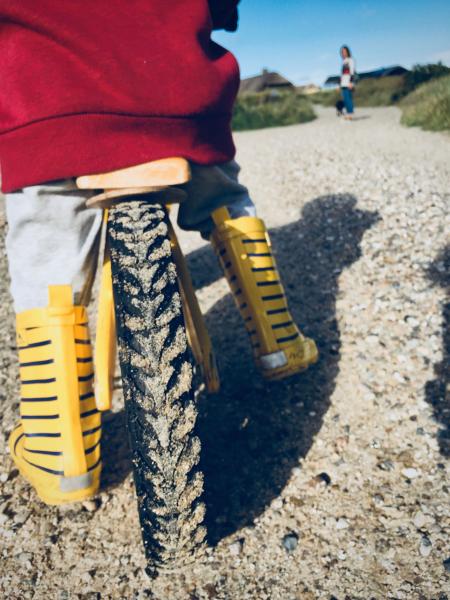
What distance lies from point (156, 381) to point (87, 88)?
3.16 ft

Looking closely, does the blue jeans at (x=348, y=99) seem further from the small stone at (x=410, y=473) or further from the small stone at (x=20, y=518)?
the small stone at (x=20, y=518)

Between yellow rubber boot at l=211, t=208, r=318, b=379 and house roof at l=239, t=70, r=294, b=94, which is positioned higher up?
house roof at l=239, t=70, r=294, b=94

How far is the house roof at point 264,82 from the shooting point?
29203 mm

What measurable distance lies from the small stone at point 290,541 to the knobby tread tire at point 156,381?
373 mm

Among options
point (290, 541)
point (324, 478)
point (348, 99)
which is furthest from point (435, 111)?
point (290, 541)

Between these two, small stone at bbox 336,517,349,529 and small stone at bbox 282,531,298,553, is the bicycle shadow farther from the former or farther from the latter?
small stone at bbox 336,517,349,529

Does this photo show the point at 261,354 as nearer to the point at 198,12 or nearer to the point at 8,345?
the point at 198,12

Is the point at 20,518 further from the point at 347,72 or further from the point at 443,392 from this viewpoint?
the point at 347,72

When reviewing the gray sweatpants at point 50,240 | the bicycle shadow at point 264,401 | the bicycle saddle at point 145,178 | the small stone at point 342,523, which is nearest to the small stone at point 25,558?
the bicycle shadow at point 264,401

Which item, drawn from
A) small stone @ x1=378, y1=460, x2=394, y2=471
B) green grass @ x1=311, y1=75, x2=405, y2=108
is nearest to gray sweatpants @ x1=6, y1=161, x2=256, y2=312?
small stone @ x1=378, y1=460, x2=394, y2=471

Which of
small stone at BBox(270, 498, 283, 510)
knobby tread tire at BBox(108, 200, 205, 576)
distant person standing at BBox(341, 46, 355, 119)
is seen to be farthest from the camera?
distant person standing at BBox(341, 46, 355, 119)

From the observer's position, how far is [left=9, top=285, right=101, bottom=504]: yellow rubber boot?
4.92 ft

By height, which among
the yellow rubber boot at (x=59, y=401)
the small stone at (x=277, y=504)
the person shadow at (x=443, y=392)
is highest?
the yellow rubber boot at (x=59, y=401)

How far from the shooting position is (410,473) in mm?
1707
